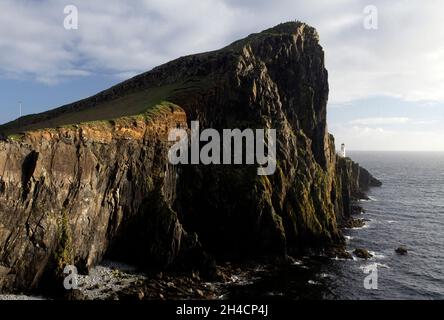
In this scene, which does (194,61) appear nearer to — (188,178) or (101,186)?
(188,178)

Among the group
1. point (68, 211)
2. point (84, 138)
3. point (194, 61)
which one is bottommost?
point (68, 211)

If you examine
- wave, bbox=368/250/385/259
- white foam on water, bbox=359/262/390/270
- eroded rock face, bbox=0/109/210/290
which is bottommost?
white foam on water, bbox=359/262/390/270

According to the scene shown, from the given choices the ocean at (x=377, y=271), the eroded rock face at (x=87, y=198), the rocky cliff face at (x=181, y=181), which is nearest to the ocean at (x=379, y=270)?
the ocean at (x=377, y=271)

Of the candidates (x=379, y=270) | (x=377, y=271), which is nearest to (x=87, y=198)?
(x=377, y=271)

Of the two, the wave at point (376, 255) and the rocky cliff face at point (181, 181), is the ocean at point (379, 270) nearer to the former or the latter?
the wave at point (376, 255)

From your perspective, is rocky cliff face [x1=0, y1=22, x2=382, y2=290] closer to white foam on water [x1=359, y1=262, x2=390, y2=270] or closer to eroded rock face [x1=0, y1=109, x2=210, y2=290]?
eroded rock face [x1=0, y1=109, x2=210, y2=290]

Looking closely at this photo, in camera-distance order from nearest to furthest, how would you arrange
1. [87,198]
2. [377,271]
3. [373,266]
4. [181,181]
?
1. [87,198]
2. [377,271]
3. [373,266]
4. [181,181]

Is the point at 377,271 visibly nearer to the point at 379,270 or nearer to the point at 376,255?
the point at 379,270

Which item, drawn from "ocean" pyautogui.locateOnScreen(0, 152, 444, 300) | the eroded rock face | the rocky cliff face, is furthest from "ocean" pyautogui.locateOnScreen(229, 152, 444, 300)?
the eroded rock face
